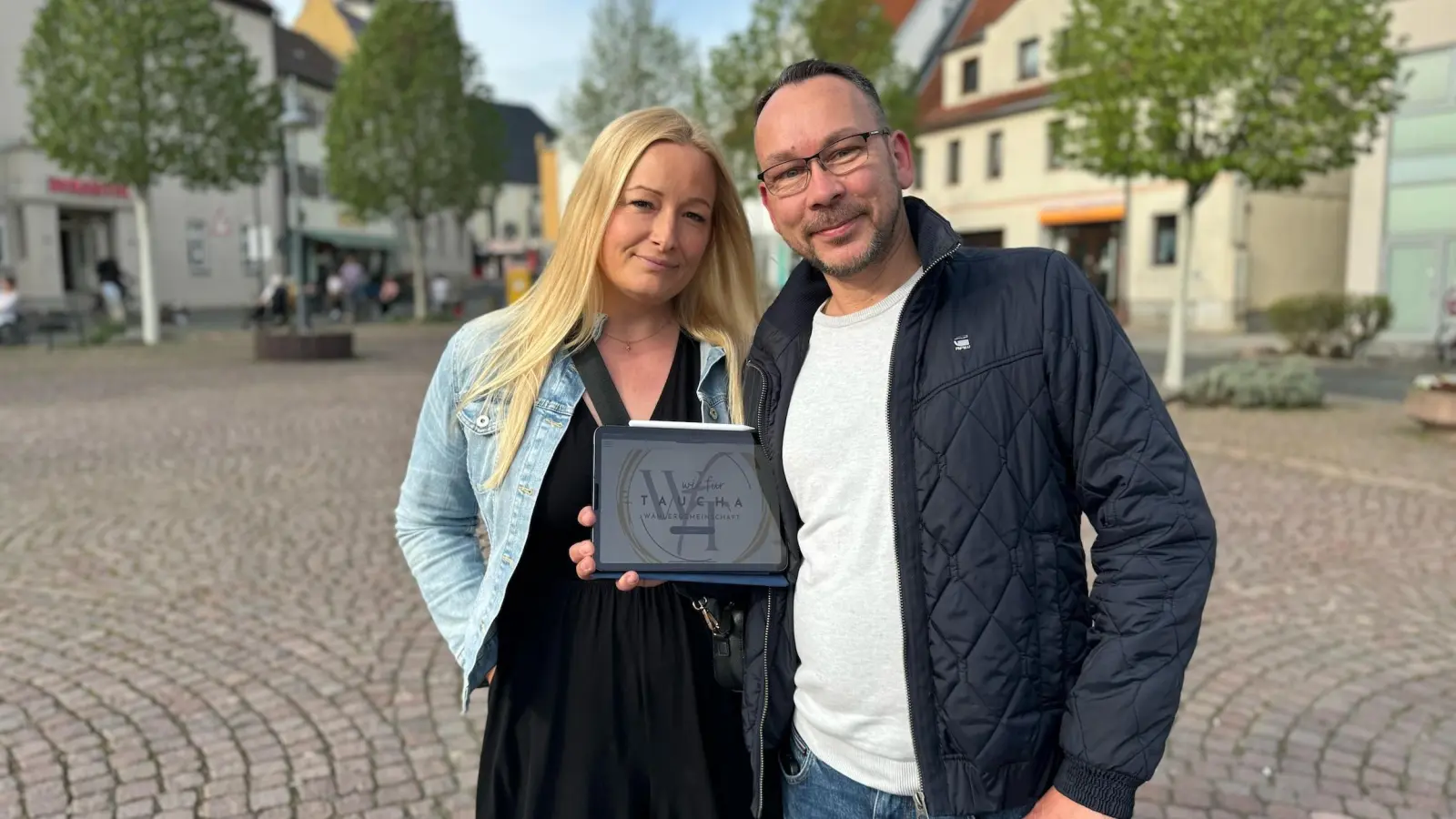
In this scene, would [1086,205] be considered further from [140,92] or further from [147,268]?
[147,268]

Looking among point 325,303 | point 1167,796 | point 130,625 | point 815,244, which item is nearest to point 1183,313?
point 1167,796

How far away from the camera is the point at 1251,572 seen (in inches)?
228

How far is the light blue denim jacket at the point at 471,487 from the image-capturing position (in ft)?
6.49

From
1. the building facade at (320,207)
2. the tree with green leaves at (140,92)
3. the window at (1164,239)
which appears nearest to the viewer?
the tree with green leaves at (140,92)

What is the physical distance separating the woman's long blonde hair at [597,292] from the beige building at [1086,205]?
23063 mm

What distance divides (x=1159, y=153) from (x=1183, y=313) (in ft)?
7.47

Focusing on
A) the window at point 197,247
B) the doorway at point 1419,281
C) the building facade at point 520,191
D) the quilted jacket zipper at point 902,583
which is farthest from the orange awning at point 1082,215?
the building facade at point 520,191

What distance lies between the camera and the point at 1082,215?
31438 millimetres

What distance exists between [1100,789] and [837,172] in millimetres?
967

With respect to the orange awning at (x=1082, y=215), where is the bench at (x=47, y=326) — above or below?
below

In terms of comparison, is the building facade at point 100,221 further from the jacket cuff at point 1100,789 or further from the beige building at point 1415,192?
the jacket cuff at point 1100,789

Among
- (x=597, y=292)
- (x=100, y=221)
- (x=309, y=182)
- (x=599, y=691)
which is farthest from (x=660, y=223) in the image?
(x=309, y=182)

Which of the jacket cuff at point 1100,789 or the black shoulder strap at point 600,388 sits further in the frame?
the black shoulder strap at point 600,388

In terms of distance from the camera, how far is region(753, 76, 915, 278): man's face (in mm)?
1605
